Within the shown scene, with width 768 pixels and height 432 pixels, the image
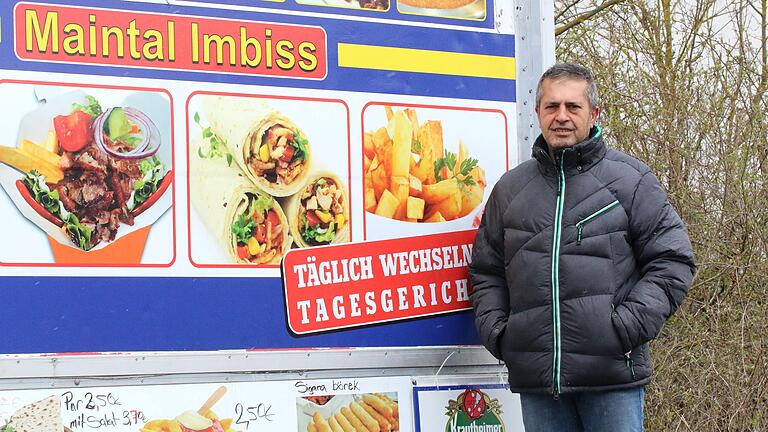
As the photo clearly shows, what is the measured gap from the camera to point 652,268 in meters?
3.65

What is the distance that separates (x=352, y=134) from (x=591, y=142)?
787 mm

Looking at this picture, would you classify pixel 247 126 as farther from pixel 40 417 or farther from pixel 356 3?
pixel 40 417

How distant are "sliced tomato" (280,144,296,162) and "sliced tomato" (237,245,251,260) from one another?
12.3 inches

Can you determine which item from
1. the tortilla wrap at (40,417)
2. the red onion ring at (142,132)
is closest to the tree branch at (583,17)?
the red onion ring at (142,132)

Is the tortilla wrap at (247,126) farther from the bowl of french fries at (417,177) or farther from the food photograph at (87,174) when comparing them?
the bowl of french fries at (417,177)

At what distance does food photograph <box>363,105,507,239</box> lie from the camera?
12.4ft

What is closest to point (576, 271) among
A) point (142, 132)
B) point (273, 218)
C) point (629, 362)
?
point (629, 362)

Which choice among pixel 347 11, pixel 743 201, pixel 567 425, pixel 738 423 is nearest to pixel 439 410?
pixel 567 425

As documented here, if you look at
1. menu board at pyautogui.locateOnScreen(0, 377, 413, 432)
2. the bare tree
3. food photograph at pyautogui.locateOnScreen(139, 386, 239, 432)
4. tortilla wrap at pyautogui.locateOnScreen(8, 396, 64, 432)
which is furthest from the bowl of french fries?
the bare tree

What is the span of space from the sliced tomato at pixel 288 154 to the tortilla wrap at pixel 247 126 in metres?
0.05

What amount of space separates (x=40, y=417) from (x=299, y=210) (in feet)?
3.32

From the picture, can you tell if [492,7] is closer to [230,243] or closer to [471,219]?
[471,219]

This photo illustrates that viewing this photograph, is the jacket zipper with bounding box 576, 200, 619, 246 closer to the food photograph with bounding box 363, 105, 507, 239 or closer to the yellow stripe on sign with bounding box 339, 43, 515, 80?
the food photograph with bounding box 363, 105, 507, 239

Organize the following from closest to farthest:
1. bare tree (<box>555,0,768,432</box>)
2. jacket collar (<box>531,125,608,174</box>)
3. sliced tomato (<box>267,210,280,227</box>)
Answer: sliced tomato (<box>267,210,280,227</box>), jacket collar (<box>531,125,608,174</box>), bare tree (<box>555,0,768,432</box>)
